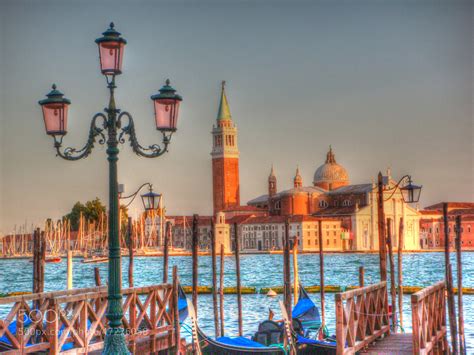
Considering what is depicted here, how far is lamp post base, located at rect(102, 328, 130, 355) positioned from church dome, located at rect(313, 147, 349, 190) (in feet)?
203

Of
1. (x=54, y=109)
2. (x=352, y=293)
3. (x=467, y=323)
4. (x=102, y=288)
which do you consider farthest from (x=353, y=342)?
(x=467, y=323)

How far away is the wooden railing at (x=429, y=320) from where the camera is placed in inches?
231

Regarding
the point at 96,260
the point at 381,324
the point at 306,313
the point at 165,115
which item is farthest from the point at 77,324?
the point at 96,260

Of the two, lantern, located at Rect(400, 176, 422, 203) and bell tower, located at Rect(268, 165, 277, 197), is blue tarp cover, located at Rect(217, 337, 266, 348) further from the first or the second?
bell tower, located at Rect(268, 165, 277, 197)

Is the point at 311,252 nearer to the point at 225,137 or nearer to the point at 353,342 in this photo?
the point at 225,137

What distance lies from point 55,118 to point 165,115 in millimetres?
616

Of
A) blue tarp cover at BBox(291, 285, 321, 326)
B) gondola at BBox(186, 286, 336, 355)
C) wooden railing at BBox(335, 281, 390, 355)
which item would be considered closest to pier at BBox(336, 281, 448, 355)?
wooden railing at BBox(335, 281, 390, 355)

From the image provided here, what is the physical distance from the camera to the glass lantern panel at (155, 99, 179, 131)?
5012 millimetres

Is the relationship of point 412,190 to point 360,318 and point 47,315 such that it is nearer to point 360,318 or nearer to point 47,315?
point 360,318

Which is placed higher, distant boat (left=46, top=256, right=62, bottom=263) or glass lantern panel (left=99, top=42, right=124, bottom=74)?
glass lantern panel (left=99, top=42, right=124, bottom=74)

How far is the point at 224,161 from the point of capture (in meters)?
67.9

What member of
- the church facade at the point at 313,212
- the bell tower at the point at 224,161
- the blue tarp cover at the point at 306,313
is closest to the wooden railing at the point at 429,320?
the blue tarp cover at the point at 306,313

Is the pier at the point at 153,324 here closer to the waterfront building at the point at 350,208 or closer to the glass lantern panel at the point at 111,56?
the glass lantern panel at the point at 111,56

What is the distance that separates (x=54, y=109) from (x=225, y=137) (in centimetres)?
6486
